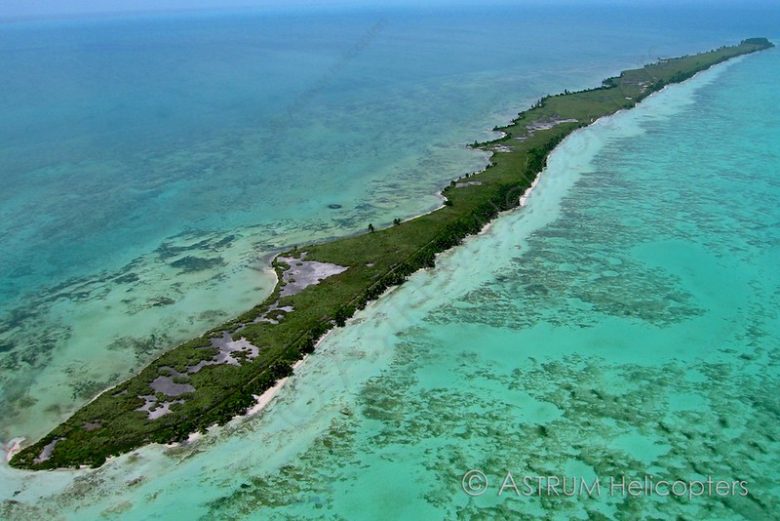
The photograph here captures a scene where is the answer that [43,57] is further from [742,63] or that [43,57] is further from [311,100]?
[742,63]

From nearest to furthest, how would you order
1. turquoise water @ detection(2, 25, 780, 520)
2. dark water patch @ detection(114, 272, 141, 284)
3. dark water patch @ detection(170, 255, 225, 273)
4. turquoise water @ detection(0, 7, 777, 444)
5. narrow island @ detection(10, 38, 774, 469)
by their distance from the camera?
turquoise water @ detection(2, 25, 780, 520), narrow island @ detection(10, 38, 774, 469), turquoise water @ detection(0, 7, 777, 444), dark water patch @ detection(114, 272, 141, 284), dark water patch @ detection(170, 255, 225, 273)

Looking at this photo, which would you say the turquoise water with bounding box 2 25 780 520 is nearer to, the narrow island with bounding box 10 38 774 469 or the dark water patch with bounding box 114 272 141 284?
the narrow island with bounding box 10 38 774 469

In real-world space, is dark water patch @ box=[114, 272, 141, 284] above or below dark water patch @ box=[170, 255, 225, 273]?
below

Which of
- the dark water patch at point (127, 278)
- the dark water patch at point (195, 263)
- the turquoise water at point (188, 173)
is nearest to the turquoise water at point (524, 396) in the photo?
the turquoise water at point (188, 173)

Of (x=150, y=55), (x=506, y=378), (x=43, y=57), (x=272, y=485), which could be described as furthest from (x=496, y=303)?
(x=43, y=57)

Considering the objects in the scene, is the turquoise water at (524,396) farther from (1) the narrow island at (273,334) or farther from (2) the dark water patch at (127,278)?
(2) the dark water patch at (127,278)

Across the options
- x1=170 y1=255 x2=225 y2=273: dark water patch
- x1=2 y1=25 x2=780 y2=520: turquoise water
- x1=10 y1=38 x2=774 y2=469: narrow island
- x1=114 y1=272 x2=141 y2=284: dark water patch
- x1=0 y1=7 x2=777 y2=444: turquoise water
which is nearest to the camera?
x1=2 y1=25 x2=780 y2=520: turquoise water

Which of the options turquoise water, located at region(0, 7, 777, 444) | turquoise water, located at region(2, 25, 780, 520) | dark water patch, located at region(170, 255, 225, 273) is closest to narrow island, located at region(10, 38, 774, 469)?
turquoise water, located at region(2, 25, 780, 520)
